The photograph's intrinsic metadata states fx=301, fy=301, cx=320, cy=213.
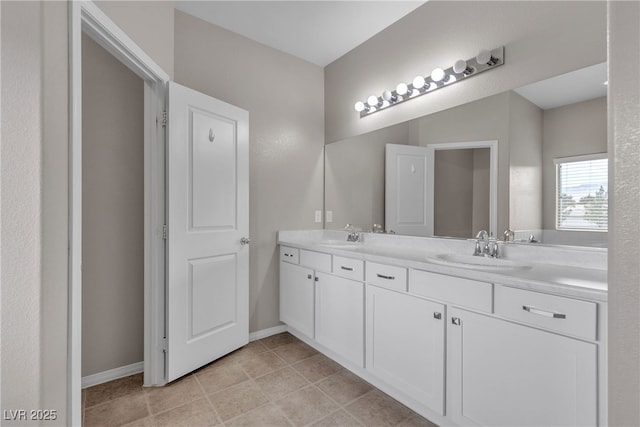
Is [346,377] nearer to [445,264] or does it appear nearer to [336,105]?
[445,264]

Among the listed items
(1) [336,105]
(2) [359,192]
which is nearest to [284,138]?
(1) [336,105]

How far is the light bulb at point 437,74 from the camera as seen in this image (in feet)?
6.55

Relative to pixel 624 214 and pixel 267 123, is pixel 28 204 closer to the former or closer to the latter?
pixel 624 214

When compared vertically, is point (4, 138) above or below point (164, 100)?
below

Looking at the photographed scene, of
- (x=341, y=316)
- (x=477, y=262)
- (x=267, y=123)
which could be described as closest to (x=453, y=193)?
(x=477, y=262)

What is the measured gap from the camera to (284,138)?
284 centimetres

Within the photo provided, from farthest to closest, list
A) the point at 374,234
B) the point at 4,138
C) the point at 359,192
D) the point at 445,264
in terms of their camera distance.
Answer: the point at 359,192, the point at 374,234, the point at 445,264, the point at 4,138

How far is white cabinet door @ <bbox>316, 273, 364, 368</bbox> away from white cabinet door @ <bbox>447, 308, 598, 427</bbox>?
63cm

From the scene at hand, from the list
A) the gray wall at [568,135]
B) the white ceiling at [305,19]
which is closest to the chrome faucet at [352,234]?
the gray wall at [568,135]

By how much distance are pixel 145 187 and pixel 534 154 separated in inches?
92.2

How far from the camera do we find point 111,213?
2.04m

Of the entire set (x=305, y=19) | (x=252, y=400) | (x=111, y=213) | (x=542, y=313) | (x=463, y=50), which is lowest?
(x=252, y=400)

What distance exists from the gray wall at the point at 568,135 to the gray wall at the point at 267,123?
1907mm

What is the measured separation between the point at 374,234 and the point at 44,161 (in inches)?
84.0
